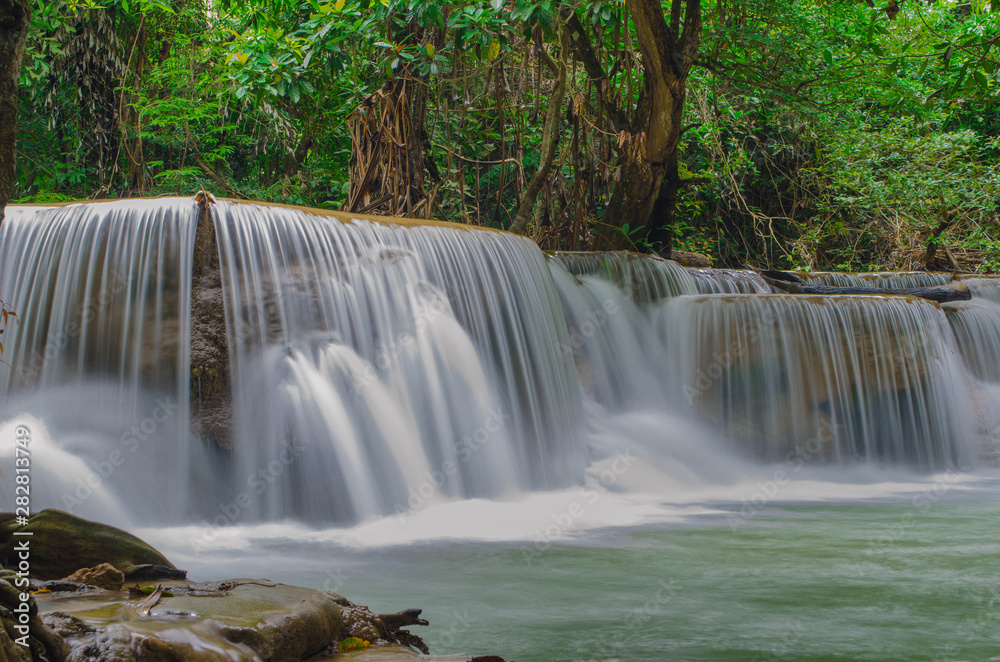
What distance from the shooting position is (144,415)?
582cm

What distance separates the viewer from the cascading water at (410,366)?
5.83 meters

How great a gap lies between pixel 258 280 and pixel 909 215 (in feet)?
39.4

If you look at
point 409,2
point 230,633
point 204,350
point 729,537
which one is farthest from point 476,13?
point 230,633

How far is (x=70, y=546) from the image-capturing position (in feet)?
10.6

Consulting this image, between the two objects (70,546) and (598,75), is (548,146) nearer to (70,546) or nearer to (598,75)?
(598,75)

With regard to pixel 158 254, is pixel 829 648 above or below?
below

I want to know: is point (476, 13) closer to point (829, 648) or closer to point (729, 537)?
point (729, 537)

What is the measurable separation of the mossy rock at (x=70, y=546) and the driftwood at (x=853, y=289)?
30.1ft

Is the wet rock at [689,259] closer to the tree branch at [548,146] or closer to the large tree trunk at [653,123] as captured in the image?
the large tree trunk at [653,123]

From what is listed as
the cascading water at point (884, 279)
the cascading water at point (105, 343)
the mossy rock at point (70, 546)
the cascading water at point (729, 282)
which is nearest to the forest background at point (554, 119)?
the cascading water at point (729, 282)

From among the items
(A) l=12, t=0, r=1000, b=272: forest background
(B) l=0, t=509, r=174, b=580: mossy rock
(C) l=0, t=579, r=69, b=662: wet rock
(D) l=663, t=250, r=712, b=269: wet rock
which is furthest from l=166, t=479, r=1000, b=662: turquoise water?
(D) l=663, t=250, r=712, b=269: wet rock

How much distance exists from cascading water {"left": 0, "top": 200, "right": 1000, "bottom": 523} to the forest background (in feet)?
7.53

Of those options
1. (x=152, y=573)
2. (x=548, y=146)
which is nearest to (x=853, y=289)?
(x=548, y=146)

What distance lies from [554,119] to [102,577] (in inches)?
356
